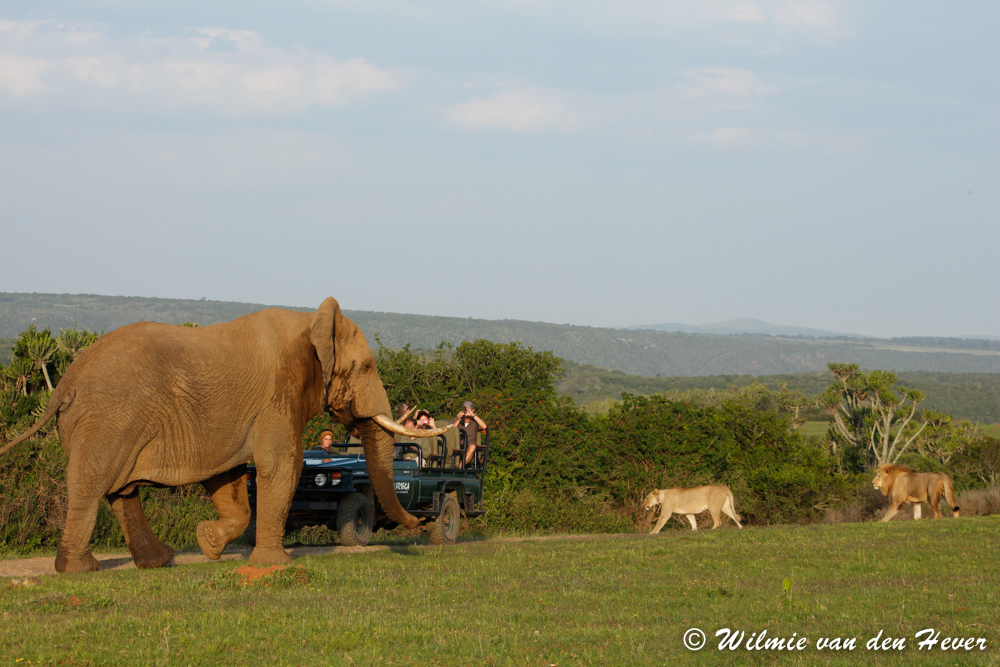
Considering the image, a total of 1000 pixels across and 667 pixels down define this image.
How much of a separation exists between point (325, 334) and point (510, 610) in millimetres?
4571

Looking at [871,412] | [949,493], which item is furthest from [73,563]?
[871,412]

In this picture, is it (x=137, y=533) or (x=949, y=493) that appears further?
(x=949, y=493)

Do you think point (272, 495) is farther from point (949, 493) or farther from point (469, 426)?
point (949, 493)

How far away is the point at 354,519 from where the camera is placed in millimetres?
14609

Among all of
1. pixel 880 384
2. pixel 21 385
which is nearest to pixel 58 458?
pixel 21 385

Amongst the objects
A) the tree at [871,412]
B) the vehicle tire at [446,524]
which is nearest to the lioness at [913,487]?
the vehicle tire at [446,524]

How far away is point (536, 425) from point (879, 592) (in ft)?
44.6

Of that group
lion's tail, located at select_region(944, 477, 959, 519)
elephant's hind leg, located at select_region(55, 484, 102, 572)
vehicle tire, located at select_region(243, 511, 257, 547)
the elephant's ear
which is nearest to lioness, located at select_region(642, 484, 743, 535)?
A: lion's tail, located at select_region(944, 477, 959, 519)

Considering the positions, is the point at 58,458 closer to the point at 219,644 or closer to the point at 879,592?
the point at 219,644

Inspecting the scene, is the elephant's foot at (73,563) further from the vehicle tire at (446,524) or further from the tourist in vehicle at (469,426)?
the tourist in vehicle at (469,426)

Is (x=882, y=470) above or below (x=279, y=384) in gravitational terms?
below

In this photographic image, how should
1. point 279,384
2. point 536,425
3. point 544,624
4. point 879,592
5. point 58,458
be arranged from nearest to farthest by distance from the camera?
point 544,624 → point 879,592 → point 279,384 → point 58,458 → point 536,425

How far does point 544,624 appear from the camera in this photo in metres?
8.07

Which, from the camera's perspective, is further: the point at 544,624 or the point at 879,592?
the point at 879,592
